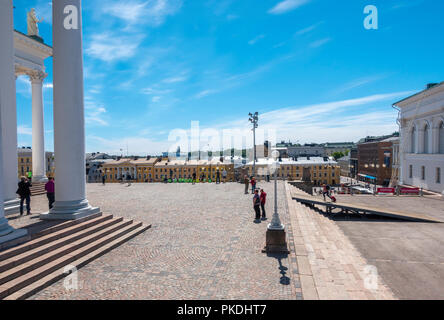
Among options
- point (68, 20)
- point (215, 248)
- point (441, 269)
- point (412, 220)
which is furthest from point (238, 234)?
point (412, 220)

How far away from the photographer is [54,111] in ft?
32.0

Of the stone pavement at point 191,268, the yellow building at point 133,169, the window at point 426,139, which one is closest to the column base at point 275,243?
the stone pavement at point 191,268

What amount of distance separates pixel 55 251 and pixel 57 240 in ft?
2.08

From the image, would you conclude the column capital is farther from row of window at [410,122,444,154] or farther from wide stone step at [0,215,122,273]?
row of window at [410,122,444,154]

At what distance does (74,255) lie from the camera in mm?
7895

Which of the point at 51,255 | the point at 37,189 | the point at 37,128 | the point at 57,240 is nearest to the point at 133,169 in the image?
the point at 37,128

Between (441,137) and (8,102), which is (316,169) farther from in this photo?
(8,102)

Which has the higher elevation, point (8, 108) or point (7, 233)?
point (8, 108)

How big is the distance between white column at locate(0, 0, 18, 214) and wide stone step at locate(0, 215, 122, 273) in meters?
4.54

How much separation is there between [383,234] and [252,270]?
10.5 m

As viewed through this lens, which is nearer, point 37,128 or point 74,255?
point 74,255

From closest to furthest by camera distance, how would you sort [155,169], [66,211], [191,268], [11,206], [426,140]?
[191,268]
[66,211]
[11,206]
[426,140]
[155,169]

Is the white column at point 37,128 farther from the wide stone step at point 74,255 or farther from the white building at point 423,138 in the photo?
the white building at point 423,138

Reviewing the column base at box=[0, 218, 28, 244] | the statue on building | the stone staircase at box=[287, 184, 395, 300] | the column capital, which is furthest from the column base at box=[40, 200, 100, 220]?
the statue on building
